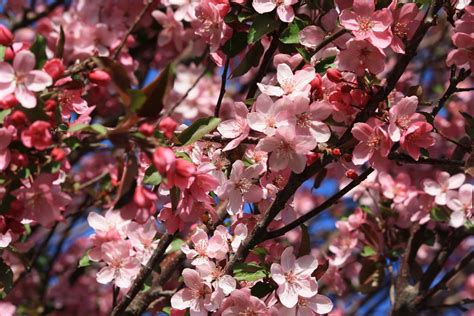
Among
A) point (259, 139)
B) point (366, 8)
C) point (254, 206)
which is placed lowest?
point (254, 206)

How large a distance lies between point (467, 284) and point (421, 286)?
164cm

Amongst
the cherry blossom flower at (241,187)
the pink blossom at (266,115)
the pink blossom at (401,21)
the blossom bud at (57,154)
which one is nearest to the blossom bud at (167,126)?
the blossom bud at (57,154)

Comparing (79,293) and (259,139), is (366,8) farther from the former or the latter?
(79,293)

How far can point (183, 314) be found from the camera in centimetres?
193

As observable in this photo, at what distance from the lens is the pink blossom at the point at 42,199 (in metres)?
1.53

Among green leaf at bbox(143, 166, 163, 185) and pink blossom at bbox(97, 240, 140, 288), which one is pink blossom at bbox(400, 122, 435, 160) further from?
pink blossom at bbox(97, 240, 140, 288)

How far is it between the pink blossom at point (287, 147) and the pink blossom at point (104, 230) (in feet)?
2.09

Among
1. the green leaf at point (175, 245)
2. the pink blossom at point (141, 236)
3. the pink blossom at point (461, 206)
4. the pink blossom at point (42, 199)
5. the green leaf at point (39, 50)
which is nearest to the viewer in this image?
the pink blossom at point (42, 199)

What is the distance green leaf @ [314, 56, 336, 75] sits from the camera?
199cm

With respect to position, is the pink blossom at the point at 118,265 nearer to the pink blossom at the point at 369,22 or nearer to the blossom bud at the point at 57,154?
the blossom bud at the point at 57,154

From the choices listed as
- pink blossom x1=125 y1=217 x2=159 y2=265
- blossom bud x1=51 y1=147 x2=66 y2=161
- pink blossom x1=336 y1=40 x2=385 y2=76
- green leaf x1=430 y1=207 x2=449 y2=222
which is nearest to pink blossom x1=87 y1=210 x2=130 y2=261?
pink blossom x1=125 y1=217 x2=159 y2=265

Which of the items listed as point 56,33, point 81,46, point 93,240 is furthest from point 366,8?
point 56,33

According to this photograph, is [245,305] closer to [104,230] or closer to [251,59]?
[104,230]

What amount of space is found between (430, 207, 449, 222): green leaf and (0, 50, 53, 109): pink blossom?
163 cm
